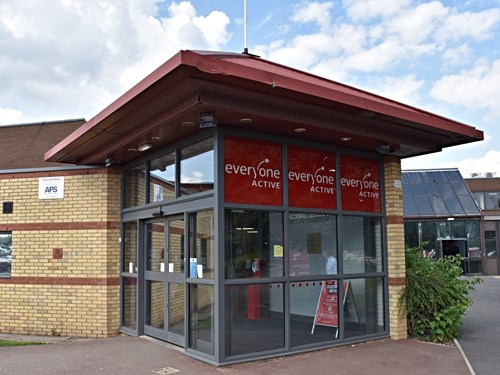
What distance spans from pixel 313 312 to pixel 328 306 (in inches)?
13.8

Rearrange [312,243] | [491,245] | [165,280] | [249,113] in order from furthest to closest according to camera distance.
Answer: [491,245], [165,280], [312,243], [249,113]

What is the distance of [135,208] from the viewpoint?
9281 millimetres

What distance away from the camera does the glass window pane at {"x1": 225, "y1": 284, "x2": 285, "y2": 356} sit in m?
6.96

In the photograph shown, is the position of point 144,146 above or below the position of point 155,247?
above

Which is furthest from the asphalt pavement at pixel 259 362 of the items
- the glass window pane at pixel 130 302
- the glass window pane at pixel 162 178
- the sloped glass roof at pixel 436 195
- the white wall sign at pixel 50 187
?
the sloped glass roof at pixel 436 195

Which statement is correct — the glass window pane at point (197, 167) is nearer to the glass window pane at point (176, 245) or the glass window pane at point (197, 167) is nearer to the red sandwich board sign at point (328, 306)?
the glass window pane at point (176, 245)

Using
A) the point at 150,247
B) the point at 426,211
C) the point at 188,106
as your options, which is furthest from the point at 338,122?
the point at 426,211

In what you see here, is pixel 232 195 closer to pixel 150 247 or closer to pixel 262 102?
pixel 262 102

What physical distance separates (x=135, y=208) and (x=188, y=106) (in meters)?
3.74

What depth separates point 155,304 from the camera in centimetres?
881

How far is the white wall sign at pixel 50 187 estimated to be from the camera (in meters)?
9.84

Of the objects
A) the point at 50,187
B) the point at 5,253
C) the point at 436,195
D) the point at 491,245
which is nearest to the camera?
the point at 50,187

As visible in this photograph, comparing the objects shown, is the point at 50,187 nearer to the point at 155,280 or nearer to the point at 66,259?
the point at 66,259

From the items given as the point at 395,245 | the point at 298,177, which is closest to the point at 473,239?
the point at 395,245
